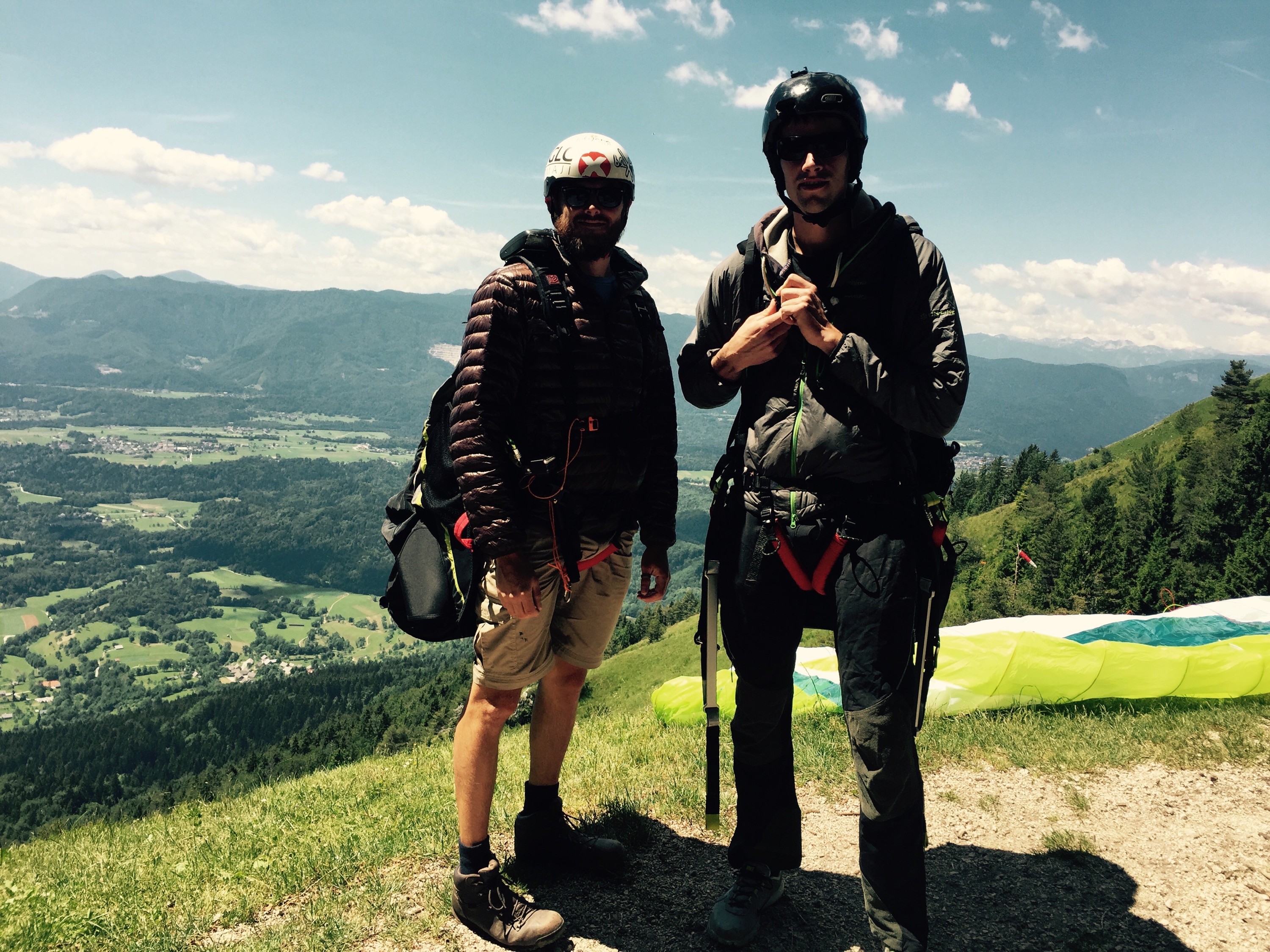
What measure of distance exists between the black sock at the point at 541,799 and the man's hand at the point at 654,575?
1260mm

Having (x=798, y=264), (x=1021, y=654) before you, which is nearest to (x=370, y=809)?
(x=798, y=264)

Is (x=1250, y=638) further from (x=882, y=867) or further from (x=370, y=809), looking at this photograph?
(x=370, y=809)

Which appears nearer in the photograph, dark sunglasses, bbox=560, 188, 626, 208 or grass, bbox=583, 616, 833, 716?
dark sunglasses, bbox=560, 188, 626, 208

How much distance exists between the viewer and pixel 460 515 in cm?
364

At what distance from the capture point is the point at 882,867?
Result: 3.27 meters

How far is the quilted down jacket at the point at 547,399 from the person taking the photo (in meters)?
3.41

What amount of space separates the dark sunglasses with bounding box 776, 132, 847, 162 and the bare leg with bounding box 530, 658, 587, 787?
2.83 metres

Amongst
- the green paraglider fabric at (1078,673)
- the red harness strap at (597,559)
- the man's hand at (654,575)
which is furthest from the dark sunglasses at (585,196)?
the green paraglider fabric at (1078,673)

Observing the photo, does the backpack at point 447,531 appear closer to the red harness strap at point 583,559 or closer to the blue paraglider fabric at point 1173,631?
the red harness strap at point 583,559

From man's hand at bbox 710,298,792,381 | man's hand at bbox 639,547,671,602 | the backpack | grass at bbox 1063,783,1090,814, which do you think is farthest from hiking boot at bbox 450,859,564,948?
grass at bbox 1063,783,1090,814

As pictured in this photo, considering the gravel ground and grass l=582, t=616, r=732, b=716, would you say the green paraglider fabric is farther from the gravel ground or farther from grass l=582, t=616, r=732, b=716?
grass l=582, t=616, r=732, b=716

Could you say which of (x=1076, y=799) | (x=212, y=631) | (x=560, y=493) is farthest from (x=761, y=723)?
(x=212, y=631)

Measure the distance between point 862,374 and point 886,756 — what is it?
1.68 metres

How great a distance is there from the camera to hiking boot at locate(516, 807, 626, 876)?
14.1 ft
